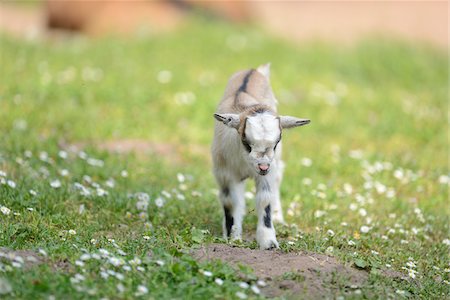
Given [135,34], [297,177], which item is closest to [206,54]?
[135,34]

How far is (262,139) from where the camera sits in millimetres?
6164

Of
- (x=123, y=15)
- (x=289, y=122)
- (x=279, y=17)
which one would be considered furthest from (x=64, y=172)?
(x=279, y=17)

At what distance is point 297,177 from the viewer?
31.7ft

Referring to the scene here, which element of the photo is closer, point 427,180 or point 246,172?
point 246,172

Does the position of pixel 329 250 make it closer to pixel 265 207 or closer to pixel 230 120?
pixel 265 207

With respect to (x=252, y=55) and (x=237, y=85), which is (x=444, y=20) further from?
(x=237, y=85)

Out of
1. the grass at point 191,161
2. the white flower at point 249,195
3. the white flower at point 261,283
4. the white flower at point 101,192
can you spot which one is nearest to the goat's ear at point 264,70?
the white flower at point 249,195

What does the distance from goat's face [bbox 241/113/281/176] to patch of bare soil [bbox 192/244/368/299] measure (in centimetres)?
68

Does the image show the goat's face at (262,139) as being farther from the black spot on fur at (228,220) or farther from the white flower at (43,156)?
the white flower at (43,156)

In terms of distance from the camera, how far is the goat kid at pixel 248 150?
6215 millimetres

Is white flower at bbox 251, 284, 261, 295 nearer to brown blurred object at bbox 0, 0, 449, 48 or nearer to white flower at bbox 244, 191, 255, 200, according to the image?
white flower at bbox 244, 191, 255, 200

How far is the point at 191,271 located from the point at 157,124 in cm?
609

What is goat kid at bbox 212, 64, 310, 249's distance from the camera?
6215 mm

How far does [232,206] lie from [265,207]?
0.42 m
